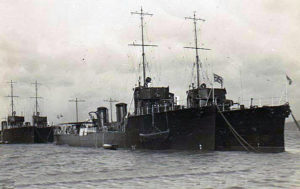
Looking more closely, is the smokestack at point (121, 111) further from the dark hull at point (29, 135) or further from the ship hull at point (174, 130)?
the dark hull at point (29, 135)

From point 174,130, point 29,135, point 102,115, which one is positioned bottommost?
point 29,135

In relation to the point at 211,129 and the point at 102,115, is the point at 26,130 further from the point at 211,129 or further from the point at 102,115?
the point at 211,129

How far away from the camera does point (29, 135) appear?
80312 millimetres

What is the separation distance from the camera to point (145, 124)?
126 feet

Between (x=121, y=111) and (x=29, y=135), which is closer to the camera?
(x=121, y=111)

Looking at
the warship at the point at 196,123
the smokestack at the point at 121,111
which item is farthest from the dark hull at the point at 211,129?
the smokestack at the point at 121,111

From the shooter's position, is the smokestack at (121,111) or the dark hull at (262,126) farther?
the smokestack at (121,111)

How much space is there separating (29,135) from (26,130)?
4.61 feet

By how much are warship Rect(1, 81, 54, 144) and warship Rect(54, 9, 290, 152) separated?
3737cm

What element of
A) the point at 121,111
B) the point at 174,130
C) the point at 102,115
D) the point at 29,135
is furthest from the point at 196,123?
the point at 29,135

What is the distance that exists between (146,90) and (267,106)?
14.5m

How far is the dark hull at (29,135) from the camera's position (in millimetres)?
80375

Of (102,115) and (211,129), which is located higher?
(102,115)

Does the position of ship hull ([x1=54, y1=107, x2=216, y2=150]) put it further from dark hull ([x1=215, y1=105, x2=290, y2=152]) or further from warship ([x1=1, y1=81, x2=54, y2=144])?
warship ([x1=1, y1=81, x2=54, y2=144])
